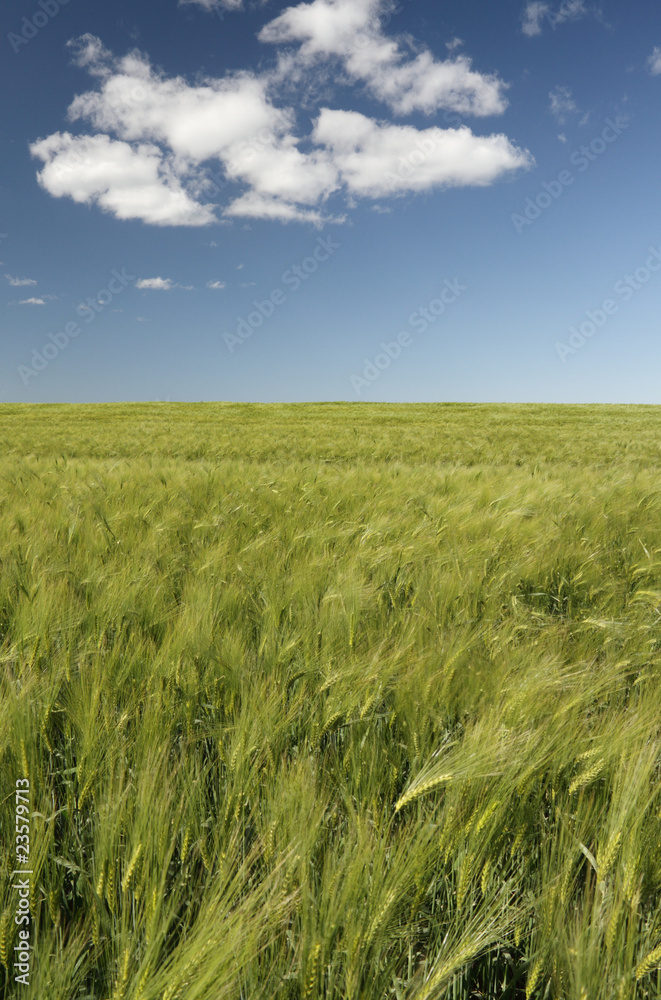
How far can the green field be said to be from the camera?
2.43 feet

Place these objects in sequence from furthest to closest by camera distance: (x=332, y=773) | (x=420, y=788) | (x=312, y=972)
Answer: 1. (x=332, y=773)
2. (x=420, y=788)
3. (x=312, y=972)

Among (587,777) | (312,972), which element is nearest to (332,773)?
(312,972)

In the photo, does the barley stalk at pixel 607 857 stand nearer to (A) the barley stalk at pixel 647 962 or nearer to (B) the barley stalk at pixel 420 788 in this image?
(A) the barley stalk at pixel 647 962

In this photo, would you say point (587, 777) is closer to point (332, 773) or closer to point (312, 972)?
point (332, 773)

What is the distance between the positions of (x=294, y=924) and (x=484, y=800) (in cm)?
40

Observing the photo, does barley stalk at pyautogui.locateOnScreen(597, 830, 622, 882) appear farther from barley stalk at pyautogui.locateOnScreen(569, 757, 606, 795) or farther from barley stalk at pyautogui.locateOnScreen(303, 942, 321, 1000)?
barley stalk at pyautogui.locateOnScreen(303, 942, 321, 1000)

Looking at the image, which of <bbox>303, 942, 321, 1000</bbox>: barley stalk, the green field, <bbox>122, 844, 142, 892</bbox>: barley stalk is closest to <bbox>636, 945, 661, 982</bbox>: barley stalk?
the green field

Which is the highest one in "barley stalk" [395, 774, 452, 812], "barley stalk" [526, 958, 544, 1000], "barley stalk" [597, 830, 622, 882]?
"barley stalk" [395, 774, 452, 812]

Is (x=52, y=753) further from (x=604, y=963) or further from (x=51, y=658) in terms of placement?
(x=604, y=963)

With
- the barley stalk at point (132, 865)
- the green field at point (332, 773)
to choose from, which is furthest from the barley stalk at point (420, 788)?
the barley stalk at point (132, 865)

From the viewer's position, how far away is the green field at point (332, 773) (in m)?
0.74

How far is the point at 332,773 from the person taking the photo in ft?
3.69

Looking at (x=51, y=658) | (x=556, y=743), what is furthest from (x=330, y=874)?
(x=51, y=658)

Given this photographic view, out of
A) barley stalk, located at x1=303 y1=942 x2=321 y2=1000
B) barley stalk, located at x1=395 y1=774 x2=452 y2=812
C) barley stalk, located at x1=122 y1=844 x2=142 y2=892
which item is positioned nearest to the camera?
barley stalk, located at x1=303 y1=942 x2=321 y2=1000
